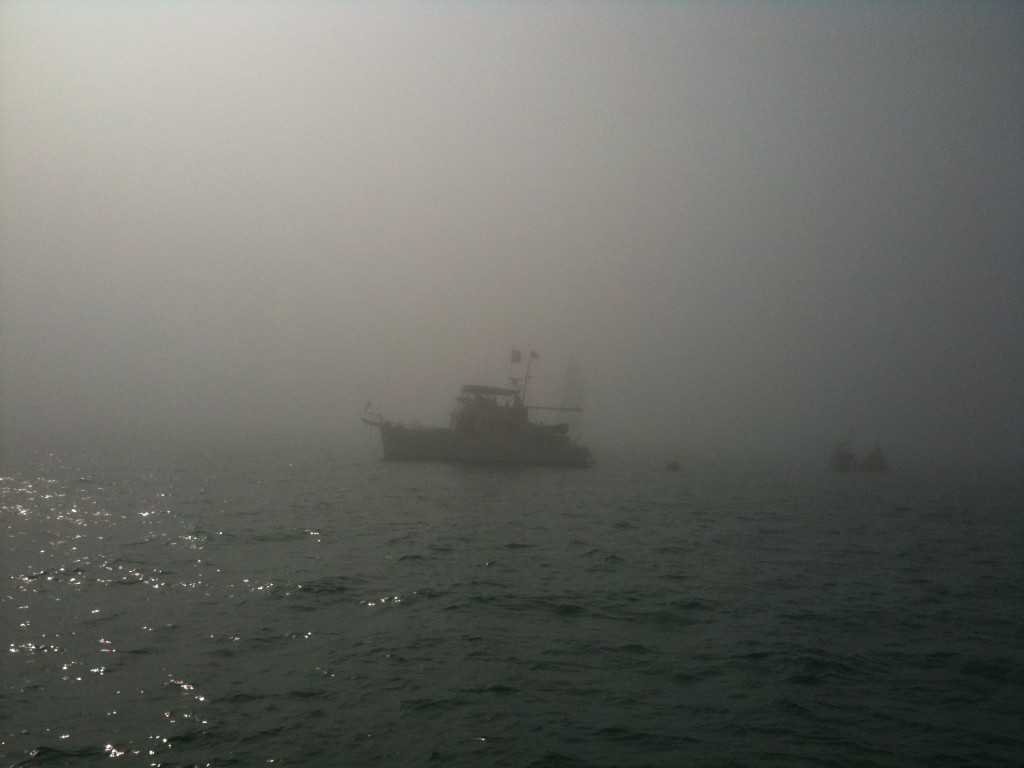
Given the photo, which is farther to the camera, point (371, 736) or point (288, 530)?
point (288, 530)

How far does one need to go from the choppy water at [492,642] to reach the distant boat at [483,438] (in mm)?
33355

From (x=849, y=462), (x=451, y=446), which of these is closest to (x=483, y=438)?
(x=451, y=446)

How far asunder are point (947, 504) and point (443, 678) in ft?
153

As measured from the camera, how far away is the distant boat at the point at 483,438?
6391 cm

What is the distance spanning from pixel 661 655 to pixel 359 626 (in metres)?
5.66

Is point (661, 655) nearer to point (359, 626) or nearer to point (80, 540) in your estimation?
point (359, 626)

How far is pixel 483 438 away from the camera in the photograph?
6412 cm

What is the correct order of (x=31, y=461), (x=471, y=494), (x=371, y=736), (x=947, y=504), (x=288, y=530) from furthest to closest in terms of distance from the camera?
1. (x=31, y=461)
2. (x=947, y=504)
3. (x=471, y=494)
4. (x=288, y=530)
5. (x=371, y=736)

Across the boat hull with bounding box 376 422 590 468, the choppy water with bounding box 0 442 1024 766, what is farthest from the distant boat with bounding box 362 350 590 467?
the choppy water with bounding box 0 442 1024 766

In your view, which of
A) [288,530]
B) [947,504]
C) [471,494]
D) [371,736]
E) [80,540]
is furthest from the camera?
[947,504]

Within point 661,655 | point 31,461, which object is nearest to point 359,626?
point 661,655

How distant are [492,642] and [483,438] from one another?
50308 millimetres

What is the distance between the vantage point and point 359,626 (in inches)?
567

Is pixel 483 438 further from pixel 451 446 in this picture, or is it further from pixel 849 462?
pixel 849 462
